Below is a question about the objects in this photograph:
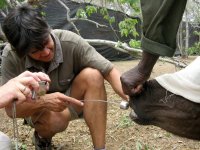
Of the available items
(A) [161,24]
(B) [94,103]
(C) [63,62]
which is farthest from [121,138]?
(A) [161,24]

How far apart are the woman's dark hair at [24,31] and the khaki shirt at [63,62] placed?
0.21 metres

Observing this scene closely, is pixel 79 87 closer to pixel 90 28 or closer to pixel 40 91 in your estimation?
pixel 40 91

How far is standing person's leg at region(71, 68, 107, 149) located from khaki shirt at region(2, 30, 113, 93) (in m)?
0.08

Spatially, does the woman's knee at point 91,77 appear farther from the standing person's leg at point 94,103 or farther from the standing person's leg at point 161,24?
the standing person's leg at point 161,24

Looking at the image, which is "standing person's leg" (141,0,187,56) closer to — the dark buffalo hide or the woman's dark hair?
the dark buffalo hide

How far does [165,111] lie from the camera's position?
171cm

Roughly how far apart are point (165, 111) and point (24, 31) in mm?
1102

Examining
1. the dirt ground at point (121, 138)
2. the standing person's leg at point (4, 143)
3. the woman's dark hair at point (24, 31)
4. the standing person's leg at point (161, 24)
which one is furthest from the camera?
the dirt ground at point (121, 138)

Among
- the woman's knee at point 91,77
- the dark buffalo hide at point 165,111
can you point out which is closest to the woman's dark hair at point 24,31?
the woman's knee at point 91,77

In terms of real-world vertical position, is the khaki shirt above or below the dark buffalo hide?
below

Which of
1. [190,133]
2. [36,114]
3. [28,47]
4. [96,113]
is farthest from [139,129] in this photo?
[190,133]

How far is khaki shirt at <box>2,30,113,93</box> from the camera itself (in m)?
2.66

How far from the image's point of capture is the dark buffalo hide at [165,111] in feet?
5.45

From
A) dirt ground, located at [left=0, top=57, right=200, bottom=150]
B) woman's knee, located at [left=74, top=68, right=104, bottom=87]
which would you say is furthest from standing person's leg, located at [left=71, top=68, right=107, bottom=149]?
dirt ground, located at [left=0, top=57, right=200, bottom=150]
